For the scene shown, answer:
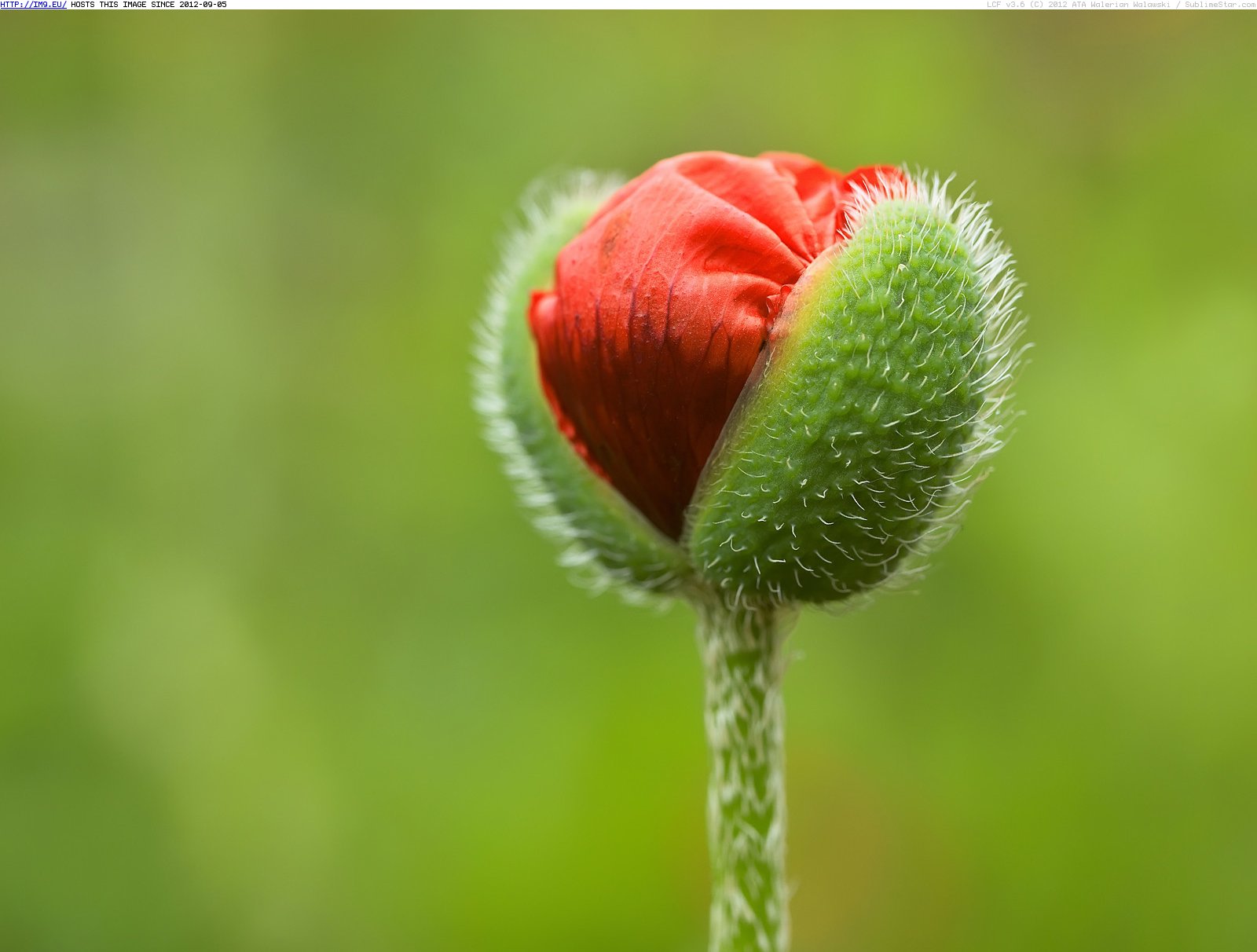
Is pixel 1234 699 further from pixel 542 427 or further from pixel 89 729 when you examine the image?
pixel 89 729

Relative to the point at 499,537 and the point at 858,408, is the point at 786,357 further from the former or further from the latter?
the point at 499,537

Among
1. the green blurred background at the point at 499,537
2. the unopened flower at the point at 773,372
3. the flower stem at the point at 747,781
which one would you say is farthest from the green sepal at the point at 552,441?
the green blurred background at the point at 499,537

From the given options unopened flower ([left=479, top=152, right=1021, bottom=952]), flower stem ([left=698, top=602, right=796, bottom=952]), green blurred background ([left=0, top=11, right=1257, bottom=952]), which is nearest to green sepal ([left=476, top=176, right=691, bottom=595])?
unopened flower ([left=479, top=152, right=1021, bottom=952])

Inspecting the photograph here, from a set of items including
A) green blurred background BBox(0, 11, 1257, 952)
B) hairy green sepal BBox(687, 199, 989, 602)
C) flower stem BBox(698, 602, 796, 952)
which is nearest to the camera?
hairy green sepal BBox(687, 199, 989, 602)

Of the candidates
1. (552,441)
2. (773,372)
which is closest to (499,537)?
(552,441)

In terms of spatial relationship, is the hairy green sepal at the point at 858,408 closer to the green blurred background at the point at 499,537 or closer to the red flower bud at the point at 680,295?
the red flower bud at the point at 680,295

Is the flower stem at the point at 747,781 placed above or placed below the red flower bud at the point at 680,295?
below

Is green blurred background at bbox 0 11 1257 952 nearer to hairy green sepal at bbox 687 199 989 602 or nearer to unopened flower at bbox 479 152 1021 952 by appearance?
unopened flower at bbox 479 152 1021 952

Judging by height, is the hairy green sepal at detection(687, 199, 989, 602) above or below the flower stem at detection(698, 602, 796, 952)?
above

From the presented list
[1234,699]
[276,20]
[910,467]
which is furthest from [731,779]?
[276,20]
